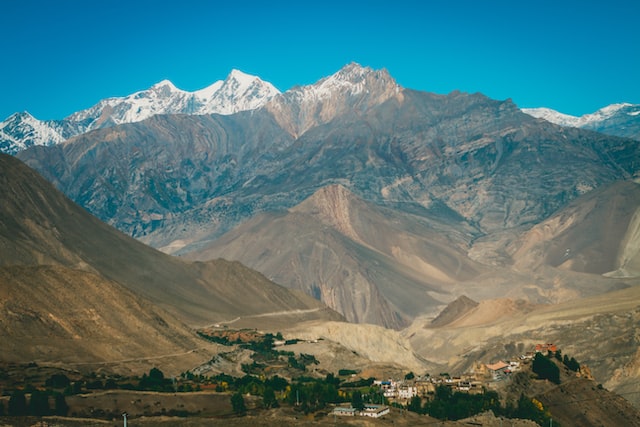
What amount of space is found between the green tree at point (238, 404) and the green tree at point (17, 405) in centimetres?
2057

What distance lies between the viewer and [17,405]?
95625 millimetres

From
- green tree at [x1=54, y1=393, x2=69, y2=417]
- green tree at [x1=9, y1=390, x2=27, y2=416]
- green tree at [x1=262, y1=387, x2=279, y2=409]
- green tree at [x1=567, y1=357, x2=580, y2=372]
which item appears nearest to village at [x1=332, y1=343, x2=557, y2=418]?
green tree at [x1=567, y1=357, x2=580, y2=372]

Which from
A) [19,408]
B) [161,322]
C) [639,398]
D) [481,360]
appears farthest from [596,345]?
[19,408]

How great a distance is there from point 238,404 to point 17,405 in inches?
867

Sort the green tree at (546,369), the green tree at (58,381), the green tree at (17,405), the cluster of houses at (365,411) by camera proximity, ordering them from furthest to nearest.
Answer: the green tree at (546,369), the green tree at (58,381), the cluster of houses at (365,411), the green tree at (17,405)

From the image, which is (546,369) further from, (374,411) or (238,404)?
(238,404)

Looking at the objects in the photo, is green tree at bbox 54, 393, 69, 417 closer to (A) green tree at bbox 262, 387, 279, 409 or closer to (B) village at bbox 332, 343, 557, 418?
(A) green tree at bbox 262, 387, 279, 409

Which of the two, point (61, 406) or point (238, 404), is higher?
point (61, 406)

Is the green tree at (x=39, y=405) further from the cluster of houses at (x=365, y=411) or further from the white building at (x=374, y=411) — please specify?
the white building at (x=374, y=411)

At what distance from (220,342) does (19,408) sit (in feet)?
284

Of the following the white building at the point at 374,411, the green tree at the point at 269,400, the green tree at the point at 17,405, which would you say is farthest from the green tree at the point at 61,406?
the white building at the point at 374,411

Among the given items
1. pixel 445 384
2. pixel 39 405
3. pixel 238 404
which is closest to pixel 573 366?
pixel 445 384

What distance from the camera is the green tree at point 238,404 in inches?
4130

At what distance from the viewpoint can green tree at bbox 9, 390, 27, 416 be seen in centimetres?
9462
